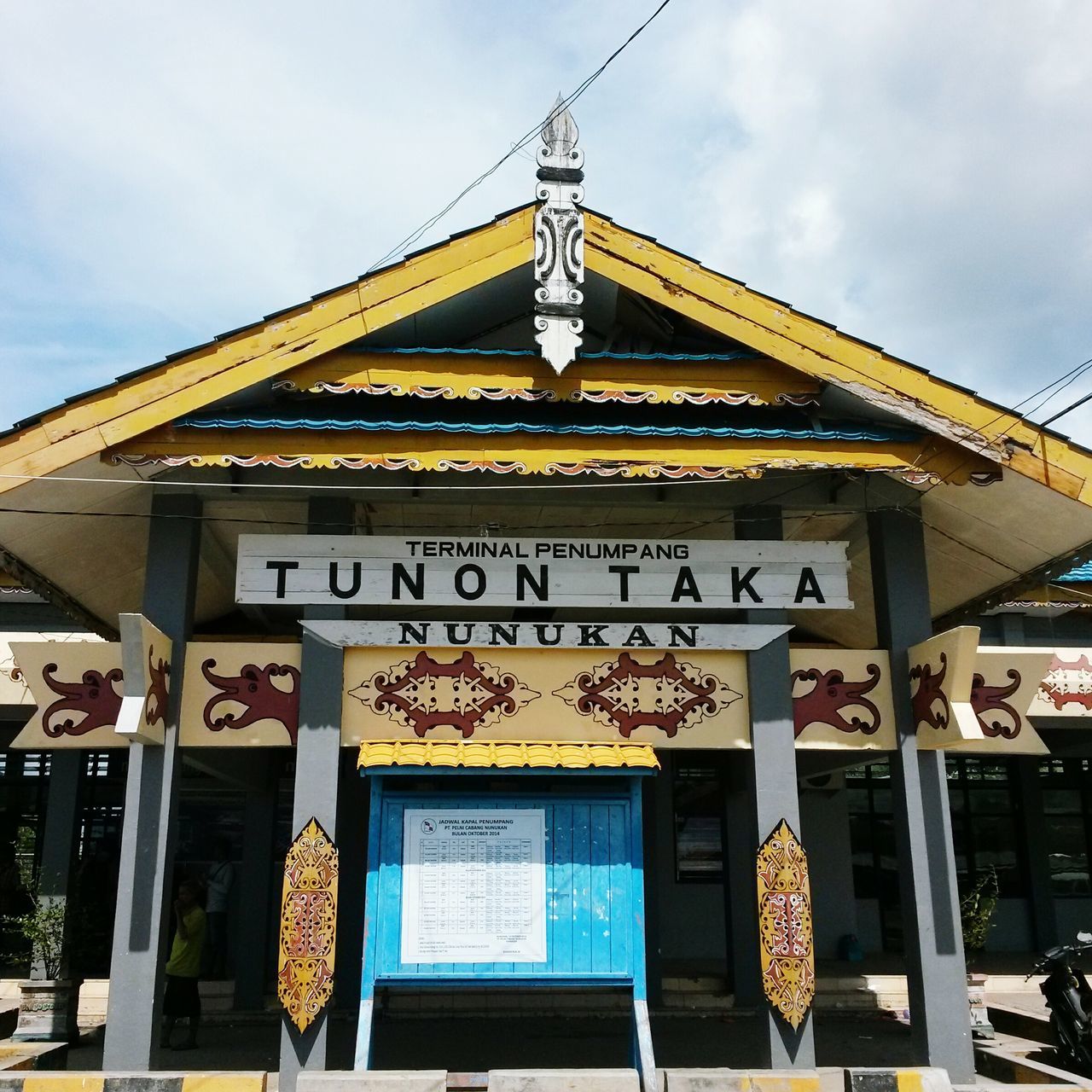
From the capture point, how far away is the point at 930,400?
7.99m

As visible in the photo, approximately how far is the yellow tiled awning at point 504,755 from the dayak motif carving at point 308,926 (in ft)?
2.38

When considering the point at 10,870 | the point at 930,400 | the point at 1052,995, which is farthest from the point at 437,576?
the point at 10,870

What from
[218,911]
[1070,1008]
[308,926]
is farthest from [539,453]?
[218,911]

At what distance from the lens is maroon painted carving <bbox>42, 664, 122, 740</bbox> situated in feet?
26.2

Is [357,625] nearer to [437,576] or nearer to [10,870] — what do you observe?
[437,576]

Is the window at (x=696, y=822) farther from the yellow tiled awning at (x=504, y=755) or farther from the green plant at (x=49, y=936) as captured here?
the green plant at (x=49, y=936)

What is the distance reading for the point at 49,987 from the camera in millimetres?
10453

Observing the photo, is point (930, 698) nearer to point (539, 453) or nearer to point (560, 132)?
point (539, 453)

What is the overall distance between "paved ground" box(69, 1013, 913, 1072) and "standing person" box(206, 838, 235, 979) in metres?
1.43

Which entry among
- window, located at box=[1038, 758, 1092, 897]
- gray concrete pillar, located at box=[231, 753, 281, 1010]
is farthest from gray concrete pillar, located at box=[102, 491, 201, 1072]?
window, located at box=[1038, 758, 1092, 897]

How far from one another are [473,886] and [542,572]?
2372 mm

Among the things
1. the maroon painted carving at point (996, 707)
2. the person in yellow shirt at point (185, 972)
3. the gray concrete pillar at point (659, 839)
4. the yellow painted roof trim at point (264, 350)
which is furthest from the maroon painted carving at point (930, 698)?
the person in yellow shirt at point (185, 972)

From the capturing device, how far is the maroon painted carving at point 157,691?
7.44 metres

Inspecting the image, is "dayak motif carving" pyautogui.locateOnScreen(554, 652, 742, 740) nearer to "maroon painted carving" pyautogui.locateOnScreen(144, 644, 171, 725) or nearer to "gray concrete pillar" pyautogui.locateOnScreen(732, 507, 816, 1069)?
"gray concrete pillar" pyautogui.locateOnScreen(732, 507, 816, 1069)
